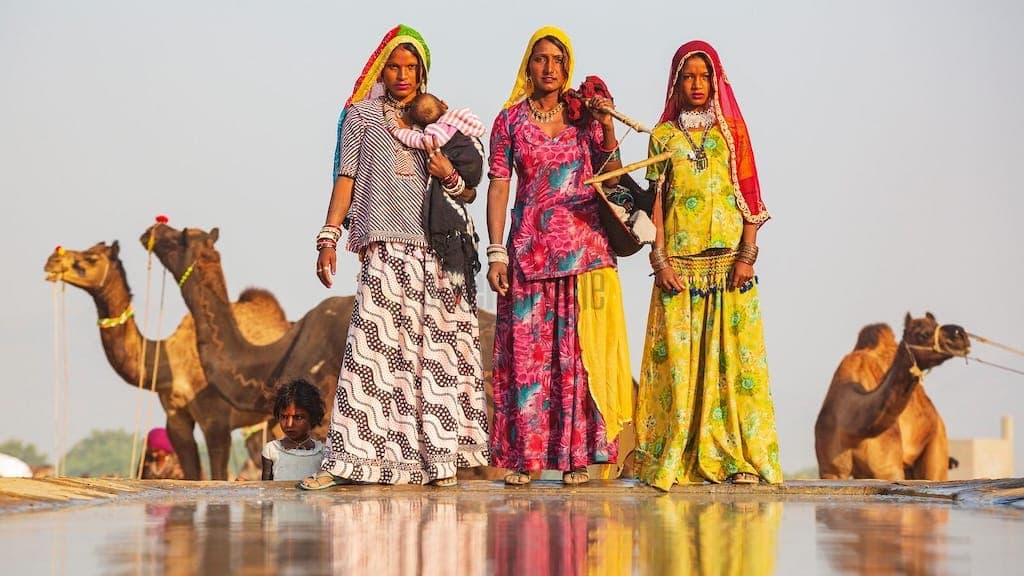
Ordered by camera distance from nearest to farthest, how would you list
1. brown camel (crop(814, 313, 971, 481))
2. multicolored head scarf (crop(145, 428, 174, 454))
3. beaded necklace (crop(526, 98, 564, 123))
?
beaded necklace (crop(526, 98, 564, 123)), brown camel (crop(814, 313, 971, 481)), multicolored head scarf (crop(145, 428, 174, 454))

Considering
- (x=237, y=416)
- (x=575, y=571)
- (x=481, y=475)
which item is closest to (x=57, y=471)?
(x=237, y=416)

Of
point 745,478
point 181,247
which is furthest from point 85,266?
point 745,478

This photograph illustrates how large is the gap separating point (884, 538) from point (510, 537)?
1208mm

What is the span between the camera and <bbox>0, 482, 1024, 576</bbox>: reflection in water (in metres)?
4.22

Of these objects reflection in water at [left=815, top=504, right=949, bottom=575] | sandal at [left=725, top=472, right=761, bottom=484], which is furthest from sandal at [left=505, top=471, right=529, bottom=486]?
reflection in water at [left=815, top=504, right=949, bottom=575]

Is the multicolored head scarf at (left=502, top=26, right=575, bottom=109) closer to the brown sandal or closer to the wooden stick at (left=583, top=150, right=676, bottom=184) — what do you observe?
the wooden stick at (left=583, top=150, right=676, bottom=184)

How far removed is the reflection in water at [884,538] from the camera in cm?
423

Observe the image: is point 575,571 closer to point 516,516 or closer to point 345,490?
point 516,516

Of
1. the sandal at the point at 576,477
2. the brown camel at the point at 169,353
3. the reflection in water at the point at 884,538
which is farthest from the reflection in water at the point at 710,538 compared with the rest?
the brown camel at the point at 169,353

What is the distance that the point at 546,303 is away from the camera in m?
7.89

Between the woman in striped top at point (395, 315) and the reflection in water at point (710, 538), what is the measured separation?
55.8 inches

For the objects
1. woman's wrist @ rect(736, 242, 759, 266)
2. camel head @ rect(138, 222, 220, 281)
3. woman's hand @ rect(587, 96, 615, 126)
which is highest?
camel head @ rect(138, 222, 220, 281)

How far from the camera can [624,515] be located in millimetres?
5984

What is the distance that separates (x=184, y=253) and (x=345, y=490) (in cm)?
1027
